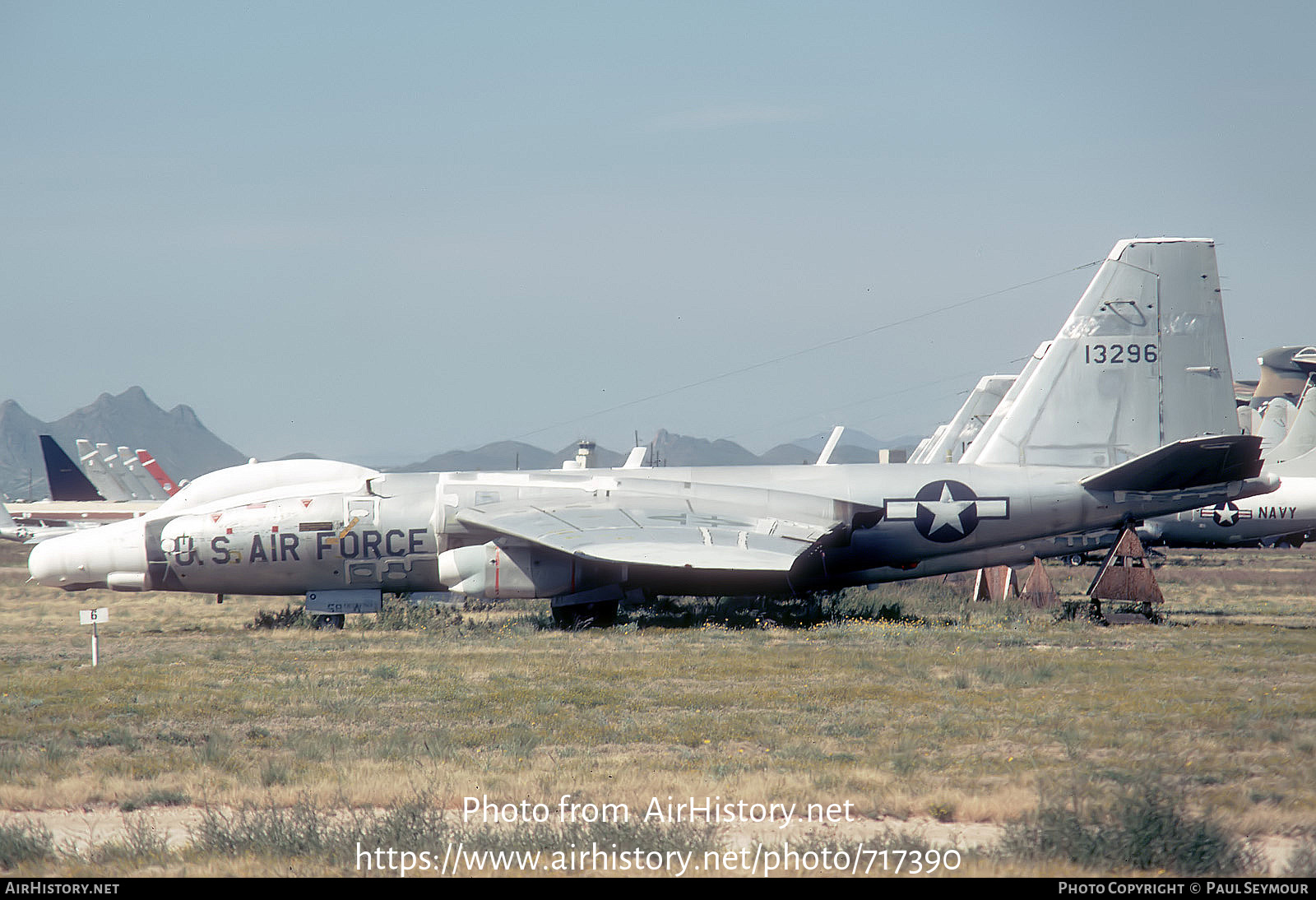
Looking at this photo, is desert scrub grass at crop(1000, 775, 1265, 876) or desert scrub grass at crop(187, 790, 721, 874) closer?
desert scrub grass at crop(1000, 775, 1265, 876)

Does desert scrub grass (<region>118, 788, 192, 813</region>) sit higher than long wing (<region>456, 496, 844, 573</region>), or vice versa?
long wing (<region>456, 496, 844, 573</region>)

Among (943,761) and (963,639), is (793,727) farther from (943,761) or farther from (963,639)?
(963,639)

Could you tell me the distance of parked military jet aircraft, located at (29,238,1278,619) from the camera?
2067 centimetres

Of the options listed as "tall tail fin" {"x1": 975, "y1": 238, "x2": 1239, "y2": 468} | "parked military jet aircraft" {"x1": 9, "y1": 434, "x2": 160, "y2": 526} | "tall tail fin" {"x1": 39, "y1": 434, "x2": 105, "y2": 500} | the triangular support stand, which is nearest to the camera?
the triangular support stand

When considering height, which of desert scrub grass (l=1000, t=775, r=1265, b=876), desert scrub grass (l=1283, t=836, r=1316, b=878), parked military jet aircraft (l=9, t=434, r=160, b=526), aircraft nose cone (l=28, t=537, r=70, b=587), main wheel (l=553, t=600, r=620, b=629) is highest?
parked military jet aircraft (l=9, t=434, r=160, b=526)

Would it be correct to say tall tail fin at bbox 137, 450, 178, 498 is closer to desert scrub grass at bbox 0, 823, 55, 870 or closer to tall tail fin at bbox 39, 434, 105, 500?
tall tail fin at bbox 39, 434, 105, 500

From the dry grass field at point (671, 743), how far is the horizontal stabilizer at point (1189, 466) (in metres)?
2.72

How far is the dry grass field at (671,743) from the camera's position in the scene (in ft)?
23.9

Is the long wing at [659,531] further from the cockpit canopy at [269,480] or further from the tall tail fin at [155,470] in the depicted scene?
Result: the tall tail fin at [155,470]

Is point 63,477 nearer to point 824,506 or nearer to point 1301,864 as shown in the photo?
point 824,506

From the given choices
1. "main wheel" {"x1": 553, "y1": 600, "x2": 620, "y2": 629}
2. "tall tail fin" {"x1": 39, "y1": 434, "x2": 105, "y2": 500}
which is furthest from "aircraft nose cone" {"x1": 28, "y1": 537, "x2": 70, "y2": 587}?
"tall tail fin" {"x1": 39, "y1": 434, "x2": 105, "y2": 500}

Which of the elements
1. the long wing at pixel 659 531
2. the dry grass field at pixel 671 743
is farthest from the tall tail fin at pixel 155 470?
the long wing at pixel 659 531

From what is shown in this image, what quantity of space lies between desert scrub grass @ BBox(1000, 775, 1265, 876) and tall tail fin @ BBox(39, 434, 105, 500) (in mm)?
61646

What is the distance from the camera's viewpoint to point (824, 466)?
22250mm
